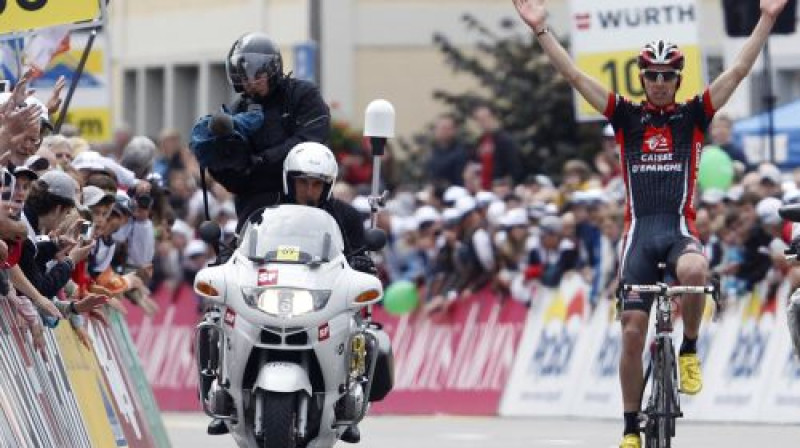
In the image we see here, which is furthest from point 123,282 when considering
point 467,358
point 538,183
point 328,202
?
point 538,183

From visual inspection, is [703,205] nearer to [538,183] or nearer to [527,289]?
[527,289]

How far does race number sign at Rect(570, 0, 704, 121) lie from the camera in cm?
2609

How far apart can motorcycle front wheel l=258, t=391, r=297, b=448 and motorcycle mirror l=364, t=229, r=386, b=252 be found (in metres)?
1.17

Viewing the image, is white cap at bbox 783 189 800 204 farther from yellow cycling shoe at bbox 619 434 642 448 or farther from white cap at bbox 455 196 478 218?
yellow cycling shoe at bbox 619 434 642 448

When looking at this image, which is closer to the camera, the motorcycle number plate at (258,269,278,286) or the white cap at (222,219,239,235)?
the motorcycle number plate at (258,269,278,286)

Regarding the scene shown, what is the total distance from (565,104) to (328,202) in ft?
72.0

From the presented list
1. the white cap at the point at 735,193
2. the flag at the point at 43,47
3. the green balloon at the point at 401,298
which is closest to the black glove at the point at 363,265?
the flag at the point at 43,47

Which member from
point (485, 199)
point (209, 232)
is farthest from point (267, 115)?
point (485, 199)

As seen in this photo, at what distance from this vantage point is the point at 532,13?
16.5m

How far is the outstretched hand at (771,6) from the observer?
643 inches

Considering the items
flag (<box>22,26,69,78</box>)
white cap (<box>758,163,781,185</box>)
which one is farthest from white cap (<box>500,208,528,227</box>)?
flag (<box>22,26,69,78</box>)

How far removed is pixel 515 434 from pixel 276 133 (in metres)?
6.35

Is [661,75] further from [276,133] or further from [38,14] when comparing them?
[38,14]

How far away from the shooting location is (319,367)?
583 inches
